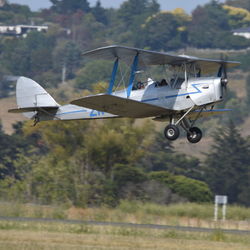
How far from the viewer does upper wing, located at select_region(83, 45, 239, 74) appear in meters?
21.9

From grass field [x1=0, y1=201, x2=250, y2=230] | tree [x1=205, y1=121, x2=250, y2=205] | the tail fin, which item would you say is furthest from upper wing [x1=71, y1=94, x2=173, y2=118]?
tree [x1=205, y1=121, x2=250, y2=205]

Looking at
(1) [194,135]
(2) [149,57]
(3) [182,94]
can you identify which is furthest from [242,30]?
(3) [182,94]

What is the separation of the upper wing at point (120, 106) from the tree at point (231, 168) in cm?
3609

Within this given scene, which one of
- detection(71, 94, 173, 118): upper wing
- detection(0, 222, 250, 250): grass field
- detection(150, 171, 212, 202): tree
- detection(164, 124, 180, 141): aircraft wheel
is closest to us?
detection(0, 222, 250, 250): grass field

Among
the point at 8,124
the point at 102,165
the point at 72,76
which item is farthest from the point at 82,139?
the point at 72,76

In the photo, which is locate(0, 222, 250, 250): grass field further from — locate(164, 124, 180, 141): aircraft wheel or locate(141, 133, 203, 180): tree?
locate(141, 133, 203, 180): tree

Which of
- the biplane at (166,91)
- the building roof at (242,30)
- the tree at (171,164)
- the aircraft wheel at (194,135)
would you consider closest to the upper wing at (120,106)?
the biplane at (166,91)

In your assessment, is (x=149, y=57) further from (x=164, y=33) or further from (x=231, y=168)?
(x=164, y=33)

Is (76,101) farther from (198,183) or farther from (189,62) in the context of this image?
(198,183)

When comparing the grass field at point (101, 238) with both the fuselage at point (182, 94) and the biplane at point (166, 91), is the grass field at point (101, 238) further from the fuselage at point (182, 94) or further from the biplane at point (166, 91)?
the fuselage at point (182, 94)

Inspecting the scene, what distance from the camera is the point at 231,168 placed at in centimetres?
6378

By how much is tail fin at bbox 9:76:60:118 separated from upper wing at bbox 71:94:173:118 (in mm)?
3331

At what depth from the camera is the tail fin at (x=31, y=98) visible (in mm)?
25031

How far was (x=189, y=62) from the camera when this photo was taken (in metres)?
22.5
